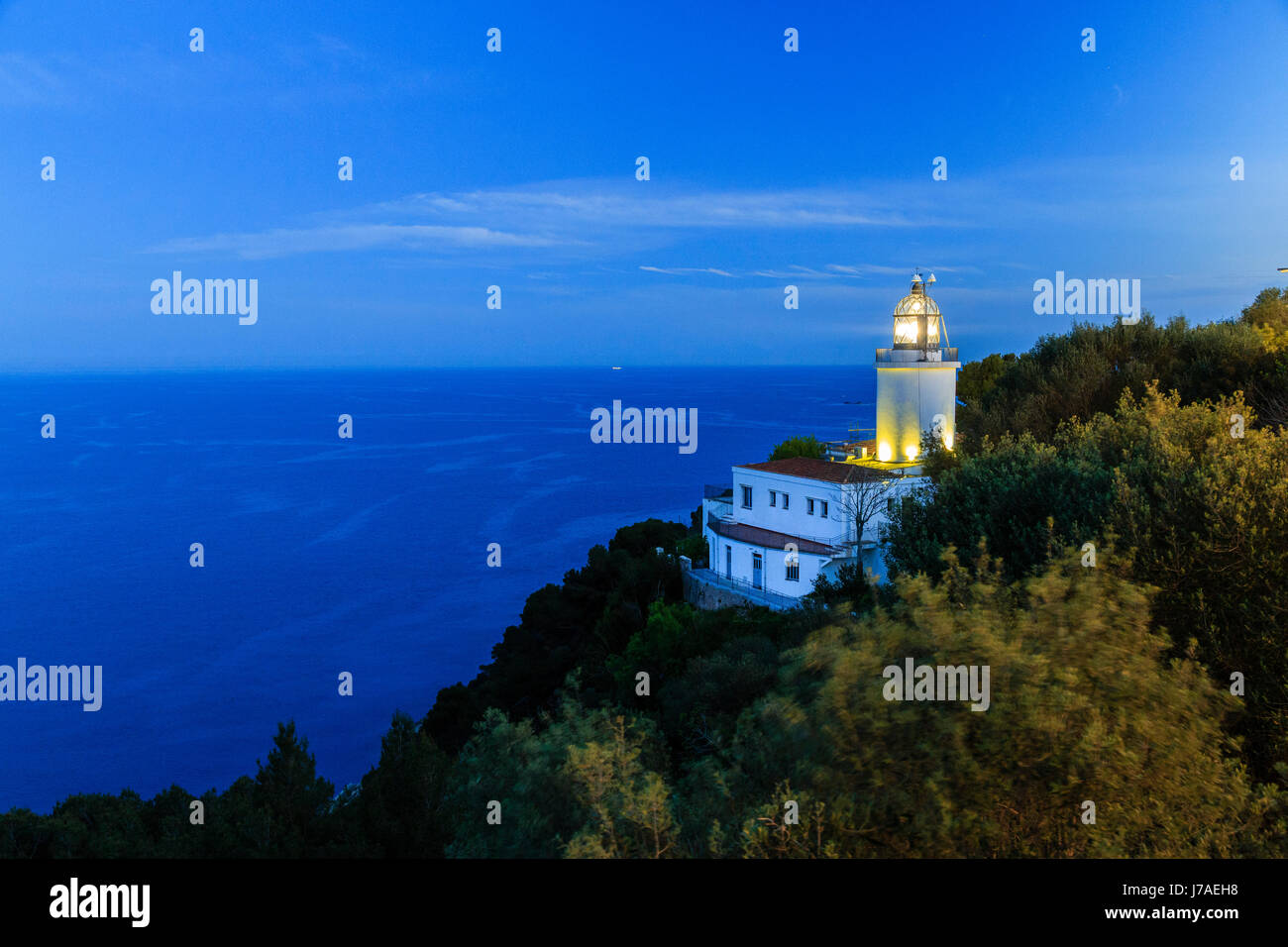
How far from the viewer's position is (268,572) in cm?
6856

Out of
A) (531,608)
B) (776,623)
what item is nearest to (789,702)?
(776,623)

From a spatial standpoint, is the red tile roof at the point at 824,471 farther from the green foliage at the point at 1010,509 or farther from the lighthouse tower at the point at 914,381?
the green foliage at the point at 1010,509

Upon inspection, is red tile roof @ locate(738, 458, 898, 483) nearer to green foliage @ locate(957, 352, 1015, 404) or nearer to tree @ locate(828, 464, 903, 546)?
tree @ locate(828, 464, 903, 546)

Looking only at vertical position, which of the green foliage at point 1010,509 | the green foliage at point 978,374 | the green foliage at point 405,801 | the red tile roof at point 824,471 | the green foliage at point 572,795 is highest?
the green foliage at point 978,374

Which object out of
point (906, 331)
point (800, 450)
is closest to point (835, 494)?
point (906, 331)

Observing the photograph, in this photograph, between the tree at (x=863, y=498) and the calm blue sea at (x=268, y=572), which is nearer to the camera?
the tree at (x=863, y=498)

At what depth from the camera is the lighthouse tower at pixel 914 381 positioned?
30953 millimetres

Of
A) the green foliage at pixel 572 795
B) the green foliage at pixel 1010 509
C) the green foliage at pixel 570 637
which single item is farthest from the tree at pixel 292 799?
the green foliage at pixel 1010 509

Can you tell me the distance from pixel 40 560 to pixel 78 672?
24022mm

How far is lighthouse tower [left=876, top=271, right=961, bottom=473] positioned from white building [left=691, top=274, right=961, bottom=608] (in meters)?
0.04

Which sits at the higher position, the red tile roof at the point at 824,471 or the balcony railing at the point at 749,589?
the red tile roof at the point at 824,471

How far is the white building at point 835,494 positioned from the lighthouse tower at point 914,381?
4cm

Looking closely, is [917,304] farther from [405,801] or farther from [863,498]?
[405,801]

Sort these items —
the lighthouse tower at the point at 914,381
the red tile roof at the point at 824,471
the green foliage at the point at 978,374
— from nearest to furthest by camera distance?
1. the red tile roof at the point at 824,471
2. the lighthouse tower at the point at 914,381
3. the green foliage at the point at 978,374
